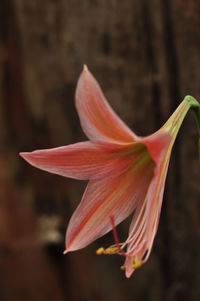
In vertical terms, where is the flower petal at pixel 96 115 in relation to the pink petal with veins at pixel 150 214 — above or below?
above

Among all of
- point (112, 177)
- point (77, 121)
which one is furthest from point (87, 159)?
point (77, 121)

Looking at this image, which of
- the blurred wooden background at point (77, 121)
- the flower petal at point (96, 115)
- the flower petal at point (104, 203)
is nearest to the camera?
the flower petal at point (96, 115)

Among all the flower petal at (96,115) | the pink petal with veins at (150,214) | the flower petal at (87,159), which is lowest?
the pink petal with veins at (150,214)

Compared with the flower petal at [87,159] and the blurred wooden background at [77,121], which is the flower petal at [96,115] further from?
the blurred wooden background at [77,121]

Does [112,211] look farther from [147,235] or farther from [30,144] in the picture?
[30,144]

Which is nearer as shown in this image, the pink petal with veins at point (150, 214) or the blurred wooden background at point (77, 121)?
the pink petal with veins at point (150, 214)

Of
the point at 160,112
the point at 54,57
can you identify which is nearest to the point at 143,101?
the point at 160,112

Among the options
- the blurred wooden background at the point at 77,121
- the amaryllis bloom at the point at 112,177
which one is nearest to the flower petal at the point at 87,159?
the amaryllis bloom at the point at 112,177
